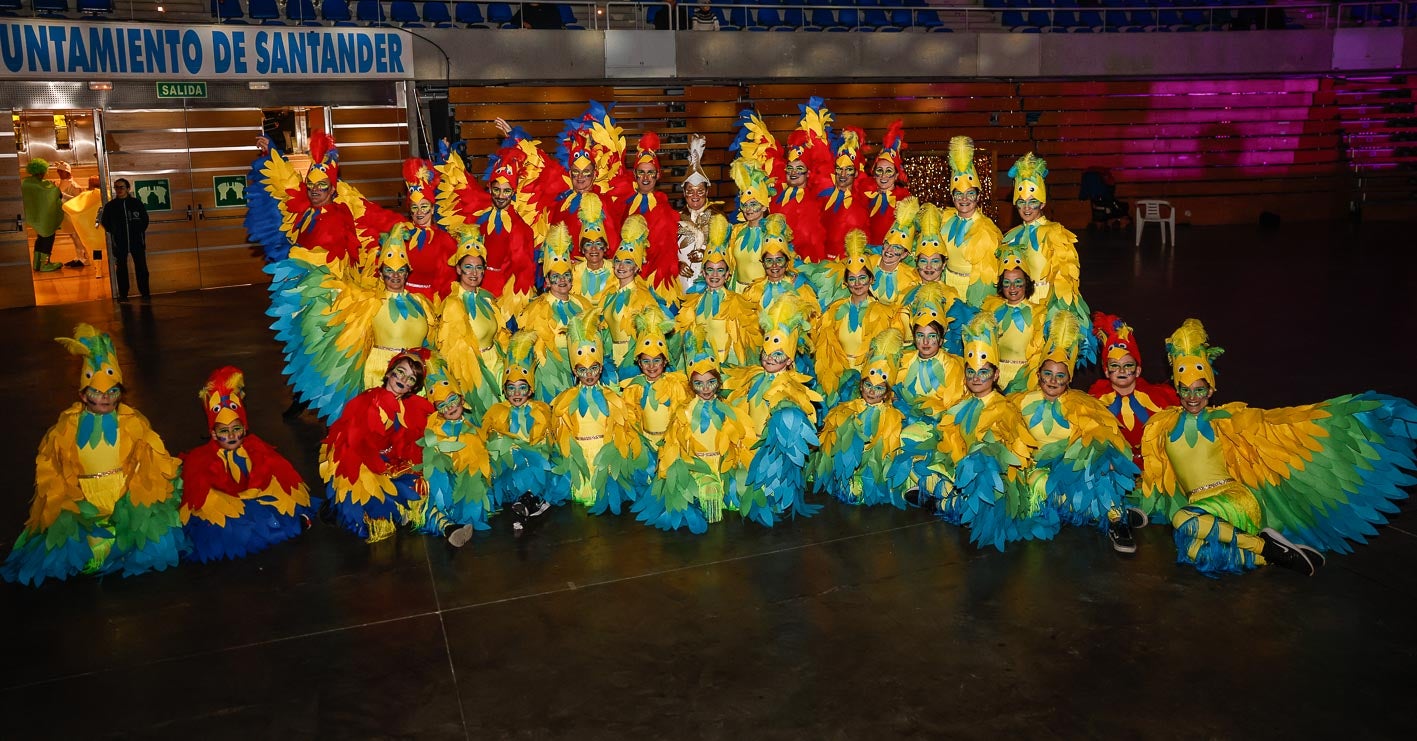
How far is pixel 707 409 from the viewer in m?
5.94

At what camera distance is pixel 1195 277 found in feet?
45.9

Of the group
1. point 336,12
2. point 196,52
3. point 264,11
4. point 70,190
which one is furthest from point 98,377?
point 70,190

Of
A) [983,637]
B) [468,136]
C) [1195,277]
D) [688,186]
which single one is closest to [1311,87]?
[1195,277]

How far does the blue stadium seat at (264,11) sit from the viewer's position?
47.9 ft

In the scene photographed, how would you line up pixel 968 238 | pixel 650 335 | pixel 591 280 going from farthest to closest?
1. pixel 591 280
2. pixel 968 238
3. pixel 650 335

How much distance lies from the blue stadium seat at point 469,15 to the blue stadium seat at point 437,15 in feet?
0.60

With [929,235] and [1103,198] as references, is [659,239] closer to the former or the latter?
[929,235]

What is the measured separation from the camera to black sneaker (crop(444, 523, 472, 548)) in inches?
223

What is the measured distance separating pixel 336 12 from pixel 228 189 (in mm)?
2810

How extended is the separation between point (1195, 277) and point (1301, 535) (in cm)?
944

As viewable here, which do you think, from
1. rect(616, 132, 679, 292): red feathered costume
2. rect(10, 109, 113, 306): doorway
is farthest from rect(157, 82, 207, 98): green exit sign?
rect(616, 132, 679, 292): red feathered costume

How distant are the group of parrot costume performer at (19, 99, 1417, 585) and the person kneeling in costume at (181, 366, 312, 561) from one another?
0.01 metres

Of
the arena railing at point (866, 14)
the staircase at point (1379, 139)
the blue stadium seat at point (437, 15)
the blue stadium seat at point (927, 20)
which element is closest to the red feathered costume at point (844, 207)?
the arena railing at point (866, 14)

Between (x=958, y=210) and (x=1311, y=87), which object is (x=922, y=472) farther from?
(x=1311, y=87)
